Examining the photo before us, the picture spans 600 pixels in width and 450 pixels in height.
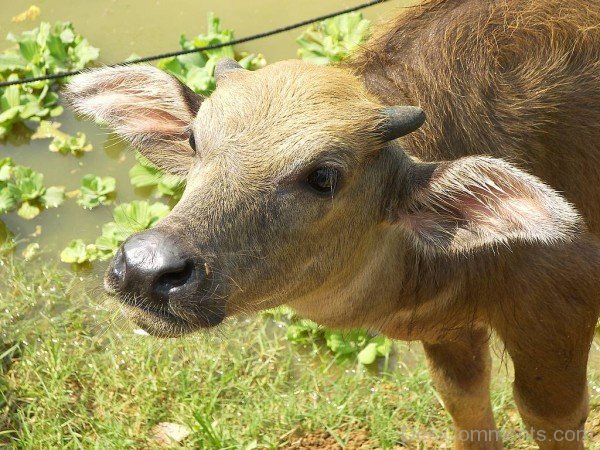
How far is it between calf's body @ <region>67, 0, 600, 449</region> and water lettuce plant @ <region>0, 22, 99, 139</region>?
360cm

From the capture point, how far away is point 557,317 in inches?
165

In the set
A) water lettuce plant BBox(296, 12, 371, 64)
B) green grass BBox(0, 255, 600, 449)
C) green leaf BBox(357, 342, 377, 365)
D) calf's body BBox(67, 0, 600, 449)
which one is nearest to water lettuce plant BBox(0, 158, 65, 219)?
green grass BBox(0, 255, 600, 449)

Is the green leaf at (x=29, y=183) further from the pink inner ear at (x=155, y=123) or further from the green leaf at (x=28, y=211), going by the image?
the pink inner ear at (x=155, y=123)

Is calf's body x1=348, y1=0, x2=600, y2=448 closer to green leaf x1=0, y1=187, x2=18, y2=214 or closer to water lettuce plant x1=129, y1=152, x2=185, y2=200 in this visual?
water lettuce plant x1=129, y1=152, x2=185, y2=200

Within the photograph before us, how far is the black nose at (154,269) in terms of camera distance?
10.4 feet

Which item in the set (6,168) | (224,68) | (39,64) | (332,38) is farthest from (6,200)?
(224,68)

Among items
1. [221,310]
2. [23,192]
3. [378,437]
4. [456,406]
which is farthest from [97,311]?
[221,310]

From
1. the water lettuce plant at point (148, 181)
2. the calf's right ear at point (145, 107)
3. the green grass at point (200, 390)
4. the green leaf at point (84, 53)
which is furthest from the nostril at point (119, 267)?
the green leaf at point (84, 53)

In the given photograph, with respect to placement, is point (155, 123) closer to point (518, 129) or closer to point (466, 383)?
point (518, 129)

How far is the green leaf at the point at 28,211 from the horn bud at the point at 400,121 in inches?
161

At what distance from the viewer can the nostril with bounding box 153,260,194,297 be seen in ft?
10.6

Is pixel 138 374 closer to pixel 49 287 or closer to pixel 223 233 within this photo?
pixel 49 287

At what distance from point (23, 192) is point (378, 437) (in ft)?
11.3

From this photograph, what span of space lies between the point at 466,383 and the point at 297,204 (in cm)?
188
